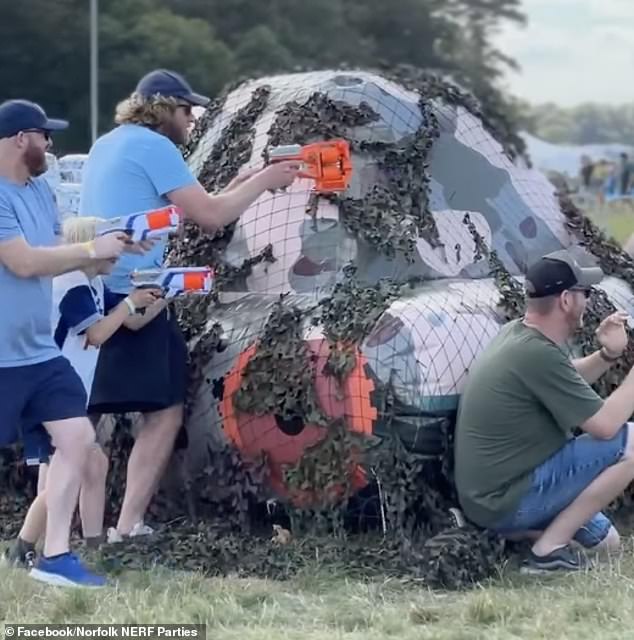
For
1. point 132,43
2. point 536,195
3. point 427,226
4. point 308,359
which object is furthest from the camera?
point 132,43

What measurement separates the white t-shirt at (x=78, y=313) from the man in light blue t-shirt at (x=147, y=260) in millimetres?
59

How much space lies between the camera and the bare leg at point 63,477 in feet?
16.6

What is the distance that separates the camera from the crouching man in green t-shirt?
5.07 metres

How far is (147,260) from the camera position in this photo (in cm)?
558

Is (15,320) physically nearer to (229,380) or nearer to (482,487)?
(229,380)

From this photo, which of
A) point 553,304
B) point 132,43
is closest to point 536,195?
point 553,304

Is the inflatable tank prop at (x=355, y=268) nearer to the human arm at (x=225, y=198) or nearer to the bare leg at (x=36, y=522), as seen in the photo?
the human arm at (x=225, y=198)

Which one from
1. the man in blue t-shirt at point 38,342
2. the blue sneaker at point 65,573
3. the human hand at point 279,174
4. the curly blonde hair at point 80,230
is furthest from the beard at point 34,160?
the blue sneaker at point 65,573

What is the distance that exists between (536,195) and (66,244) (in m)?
2.21

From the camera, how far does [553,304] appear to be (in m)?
5.14

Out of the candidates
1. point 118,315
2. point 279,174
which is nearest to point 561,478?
point 279,174

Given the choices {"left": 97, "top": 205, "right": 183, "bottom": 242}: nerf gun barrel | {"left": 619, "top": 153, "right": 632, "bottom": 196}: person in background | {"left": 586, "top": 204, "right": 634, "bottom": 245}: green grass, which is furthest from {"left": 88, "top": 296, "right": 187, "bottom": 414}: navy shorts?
{"left": 619, "top": 153, "right": 632, "bottom": 196}: person in background

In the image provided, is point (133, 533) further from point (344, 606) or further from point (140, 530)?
point (344, 606)

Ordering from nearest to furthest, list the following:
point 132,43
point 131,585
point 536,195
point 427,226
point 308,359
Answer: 1. point 131,585
2. point 308,359
3. point 427,226
4. point 536,195
5. point 132,43
